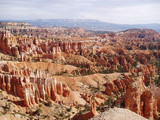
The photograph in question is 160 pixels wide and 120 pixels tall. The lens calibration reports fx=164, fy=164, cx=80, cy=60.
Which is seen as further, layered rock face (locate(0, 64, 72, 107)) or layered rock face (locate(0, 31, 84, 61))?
layered rock face (locate(0, 31, 84, 61))

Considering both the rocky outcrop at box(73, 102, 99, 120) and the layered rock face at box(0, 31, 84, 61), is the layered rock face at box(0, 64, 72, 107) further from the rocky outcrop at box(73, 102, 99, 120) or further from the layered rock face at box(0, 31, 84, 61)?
the layered rock face at box(0, 31, 84, 61)

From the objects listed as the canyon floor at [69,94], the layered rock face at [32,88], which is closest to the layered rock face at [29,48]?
the canyon floor at [69,94]

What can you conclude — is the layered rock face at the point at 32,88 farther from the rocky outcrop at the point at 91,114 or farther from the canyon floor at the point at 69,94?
the rocky outcrop at the point at 91,114

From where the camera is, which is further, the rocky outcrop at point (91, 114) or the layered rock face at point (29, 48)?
the layered rock face at point (29, 48)

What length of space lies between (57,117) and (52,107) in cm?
307

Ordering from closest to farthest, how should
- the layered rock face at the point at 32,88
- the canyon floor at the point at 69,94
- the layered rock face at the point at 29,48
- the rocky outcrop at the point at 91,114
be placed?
the canyon floor at the point at 69,94, the rocky outcrop at the point at 91,114, the layered rock face at the point at 32,88, the layered rock face at the point at 29,48

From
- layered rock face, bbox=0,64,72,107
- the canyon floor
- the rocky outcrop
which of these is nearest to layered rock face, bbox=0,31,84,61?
the canyon floor

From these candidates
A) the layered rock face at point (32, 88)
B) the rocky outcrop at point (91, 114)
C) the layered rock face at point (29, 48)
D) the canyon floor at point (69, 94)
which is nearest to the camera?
the canyon floor at point (69, 94)

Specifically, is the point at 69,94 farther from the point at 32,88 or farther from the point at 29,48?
the point at 29,48

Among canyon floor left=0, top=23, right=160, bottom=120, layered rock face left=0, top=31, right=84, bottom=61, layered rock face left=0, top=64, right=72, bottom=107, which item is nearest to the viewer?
canyon floor left=0, top=23, right=160, bottom=120

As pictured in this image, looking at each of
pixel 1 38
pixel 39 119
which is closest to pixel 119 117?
pixel 39 119

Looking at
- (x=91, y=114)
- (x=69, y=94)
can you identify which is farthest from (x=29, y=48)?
(x=91, y=114)

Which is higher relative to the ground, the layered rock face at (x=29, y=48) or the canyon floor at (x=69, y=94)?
the layered rock face at (x=29, y=48)

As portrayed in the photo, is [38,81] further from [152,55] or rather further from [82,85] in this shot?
[152,55]
